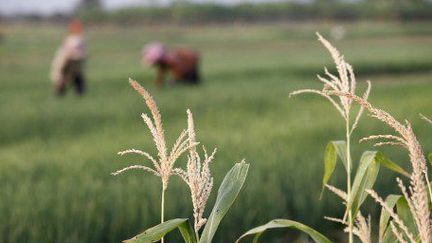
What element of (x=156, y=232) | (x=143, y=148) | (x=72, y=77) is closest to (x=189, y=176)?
(x=156, y=232)

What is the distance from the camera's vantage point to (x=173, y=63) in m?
Result: 14.3

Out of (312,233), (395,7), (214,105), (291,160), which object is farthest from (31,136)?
(395,7)

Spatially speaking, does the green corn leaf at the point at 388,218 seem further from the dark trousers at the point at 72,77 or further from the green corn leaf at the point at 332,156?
the dark trousers at the point at 72,77

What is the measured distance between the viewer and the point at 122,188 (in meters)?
4.62

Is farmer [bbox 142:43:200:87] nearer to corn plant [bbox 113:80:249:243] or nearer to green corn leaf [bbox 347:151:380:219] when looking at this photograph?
green corn leaf [bbox 347:151:380:219]

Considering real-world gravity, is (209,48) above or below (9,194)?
below

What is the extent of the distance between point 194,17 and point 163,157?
54.9 m

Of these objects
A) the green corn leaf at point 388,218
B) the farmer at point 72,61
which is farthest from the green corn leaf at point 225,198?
the farmer at point 72,61

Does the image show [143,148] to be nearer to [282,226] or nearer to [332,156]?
[332,156]

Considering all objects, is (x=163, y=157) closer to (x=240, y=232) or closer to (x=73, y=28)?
(x=240, y=232)

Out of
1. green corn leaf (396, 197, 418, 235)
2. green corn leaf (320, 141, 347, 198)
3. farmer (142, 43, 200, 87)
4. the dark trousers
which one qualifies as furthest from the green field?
green corn leaf (396, 197, 418, 235)

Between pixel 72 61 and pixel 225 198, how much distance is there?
406 inches

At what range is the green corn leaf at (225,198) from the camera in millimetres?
1738

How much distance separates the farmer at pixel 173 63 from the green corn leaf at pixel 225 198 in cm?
1175
